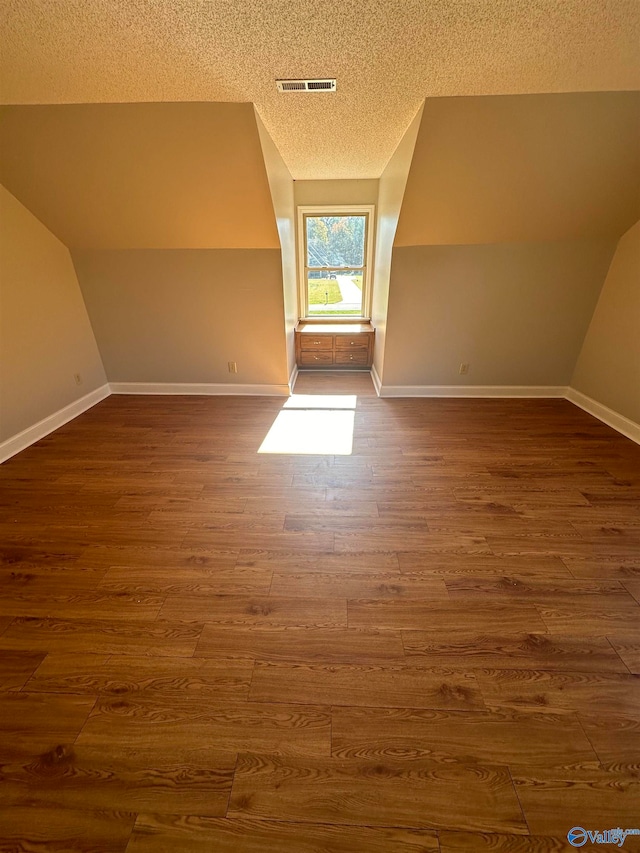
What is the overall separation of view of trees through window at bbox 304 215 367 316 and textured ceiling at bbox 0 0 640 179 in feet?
7.67

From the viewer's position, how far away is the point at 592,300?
329 centimetres

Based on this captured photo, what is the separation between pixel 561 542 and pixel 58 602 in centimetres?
259

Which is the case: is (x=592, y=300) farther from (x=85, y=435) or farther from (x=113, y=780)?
(x=85, y=435)

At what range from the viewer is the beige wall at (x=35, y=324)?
2.64 metres

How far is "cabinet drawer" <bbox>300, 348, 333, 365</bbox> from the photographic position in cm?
461

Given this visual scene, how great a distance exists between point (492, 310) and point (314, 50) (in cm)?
267

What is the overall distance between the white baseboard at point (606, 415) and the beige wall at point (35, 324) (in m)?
5.31

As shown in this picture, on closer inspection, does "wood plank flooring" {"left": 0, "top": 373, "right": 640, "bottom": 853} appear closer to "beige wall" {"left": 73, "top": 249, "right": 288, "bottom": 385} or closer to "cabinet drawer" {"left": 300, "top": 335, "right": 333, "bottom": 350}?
"beige wall" {"left": 73, "top": 249, "right": 288, "bottom": 385}

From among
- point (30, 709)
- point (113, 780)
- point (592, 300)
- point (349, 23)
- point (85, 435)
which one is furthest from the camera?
point (592, 300)

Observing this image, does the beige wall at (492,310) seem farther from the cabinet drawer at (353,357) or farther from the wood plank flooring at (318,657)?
the wood plank flooring at (318,657)

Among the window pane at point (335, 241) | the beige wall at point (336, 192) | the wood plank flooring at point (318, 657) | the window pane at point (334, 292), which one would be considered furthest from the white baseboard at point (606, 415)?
the beige wall at point (336, 192)

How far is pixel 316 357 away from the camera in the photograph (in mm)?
4633

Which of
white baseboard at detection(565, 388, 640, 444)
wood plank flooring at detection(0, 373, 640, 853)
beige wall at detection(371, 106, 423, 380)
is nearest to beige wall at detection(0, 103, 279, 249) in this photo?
beige wall at detection(371, 106, 423, 380)

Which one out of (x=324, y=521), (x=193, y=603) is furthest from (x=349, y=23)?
(x=193, y=603)
